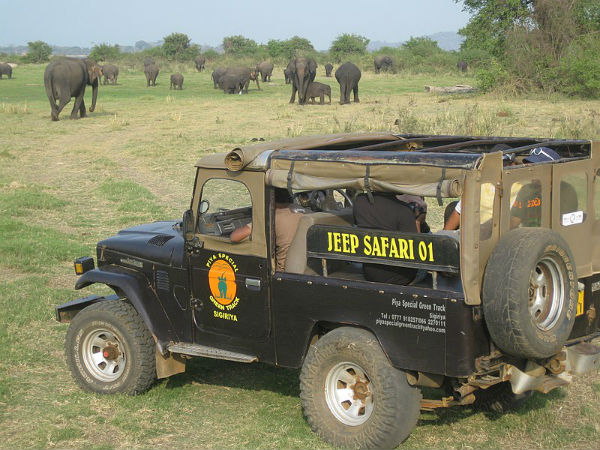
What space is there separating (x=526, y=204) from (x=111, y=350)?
137 inches

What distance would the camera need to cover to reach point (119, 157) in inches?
880

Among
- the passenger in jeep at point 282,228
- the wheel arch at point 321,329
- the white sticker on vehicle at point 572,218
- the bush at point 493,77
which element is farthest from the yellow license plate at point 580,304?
the bush at point 493,77

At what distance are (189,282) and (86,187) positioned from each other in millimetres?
12124

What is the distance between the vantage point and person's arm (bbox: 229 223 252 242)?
631cm

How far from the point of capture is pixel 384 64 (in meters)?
66.1

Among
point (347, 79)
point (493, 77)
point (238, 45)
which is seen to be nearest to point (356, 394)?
point (493, 77)

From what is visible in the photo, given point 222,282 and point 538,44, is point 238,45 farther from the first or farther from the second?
point 222,282

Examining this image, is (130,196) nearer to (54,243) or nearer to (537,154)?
(54,243)

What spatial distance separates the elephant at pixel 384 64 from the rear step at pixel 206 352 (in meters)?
60.2

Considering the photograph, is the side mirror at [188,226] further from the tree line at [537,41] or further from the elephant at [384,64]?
the elephant at [384,64]

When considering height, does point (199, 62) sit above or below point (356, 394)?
above

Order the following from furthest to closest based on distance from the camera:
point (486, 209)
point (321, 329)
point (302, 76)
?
point (302, 76) → point (321, 329) → point (486, 209)

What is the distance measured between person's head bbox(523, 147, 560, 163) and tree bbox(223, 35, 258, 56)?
8937 cm

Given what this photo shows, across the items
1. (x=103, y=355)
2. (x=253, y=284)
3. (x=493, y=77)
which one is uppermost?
(x=493, y=77)
